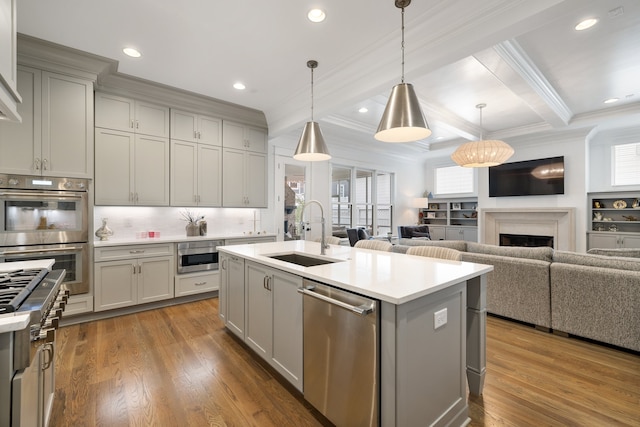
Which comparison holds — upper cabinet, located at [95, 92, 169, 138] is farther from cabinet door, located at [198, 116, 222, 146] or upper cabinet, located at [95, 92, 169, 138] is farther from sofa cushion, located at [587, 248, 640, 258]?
sofa cushion, located at [587, 248, 640, 258]

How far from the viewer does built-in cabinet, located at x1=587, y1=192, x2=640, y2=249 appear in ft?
17.4

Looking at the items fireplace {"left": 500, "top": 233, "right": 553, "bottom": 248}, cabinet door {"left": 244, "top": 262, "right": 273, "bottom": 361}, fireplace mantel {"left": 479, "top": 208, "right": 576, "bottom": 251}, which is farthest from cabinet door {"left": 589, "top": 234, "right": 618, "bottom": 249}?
cabinet door {"left": 244, "top": 262, "right": 273, "bottom": 361}

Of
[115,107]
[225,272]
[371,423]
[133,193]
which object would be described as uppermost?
[115,107]

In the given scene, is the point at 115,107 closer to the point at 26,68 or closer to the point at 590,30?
the point at 26,68

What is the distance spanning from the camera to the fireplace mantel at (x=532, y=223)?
18.8 feet

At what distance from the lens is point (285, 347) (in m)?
2.01

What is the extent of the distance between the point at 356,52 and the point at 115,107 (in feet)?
10.2

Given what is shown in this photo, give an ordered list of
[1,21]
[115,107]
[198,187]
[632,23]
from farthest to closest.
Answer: [198,187]
[115,107]
[632,23]
[1,21]

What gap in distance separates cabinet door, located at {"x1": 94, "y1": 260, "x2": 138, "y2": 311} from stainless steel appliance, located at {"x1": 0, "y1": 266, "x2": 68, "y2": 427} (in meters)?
2.14

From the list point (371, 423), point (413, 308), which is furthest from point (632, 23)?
point (371, 423)

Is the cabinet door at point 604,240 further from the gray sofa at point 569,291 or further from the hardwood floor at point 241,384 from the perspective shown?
the hardwood floor at point 241,384

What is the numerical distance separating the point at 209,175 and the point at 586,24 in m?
4.73

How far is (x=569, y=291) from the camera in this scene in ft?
8.93

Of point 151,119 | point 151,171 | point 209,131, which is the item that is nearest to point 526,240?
point 209,131
